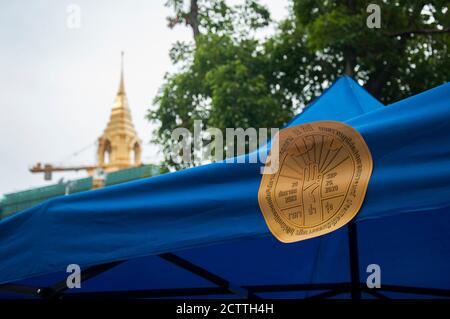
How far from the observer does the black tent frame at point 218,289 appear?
258 centimetres

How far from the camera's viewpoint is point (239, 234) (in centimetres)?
201

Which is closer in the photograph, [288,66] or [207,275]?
[207,275]

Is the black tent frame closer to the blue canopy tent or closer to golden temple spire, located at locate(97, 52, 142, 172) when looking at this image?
the blue canopy tent

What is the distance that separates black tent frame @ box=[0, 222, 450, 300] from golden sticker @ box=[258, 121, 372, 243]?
1.94 feet

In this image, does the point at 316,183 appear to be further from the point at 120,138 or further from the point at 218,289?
the point at 120,138

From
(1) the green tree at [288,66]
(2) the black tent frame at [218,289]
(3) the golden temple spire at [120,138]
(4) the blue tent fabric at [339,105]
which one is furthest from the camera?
(3) the golden temple spire at [120,138]

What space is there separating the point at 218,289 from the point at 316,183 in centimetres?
106

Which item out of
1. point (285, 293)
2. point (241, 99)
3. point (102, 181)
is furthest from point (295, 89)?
point (102, 181)

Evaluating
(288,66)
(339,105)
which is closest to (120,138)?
(288,66)

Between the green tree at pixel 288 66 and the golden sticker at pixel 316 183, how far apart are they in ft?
27.1

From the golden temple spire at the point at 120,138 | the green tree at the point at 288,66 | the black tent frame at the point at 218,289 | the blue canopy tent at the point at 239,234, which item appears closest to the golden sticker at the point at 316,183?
the blue canopy tent at the point at 239,234

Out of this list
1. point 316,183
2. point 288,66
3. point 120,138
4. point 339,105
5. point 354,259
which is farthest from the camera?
point 120,138

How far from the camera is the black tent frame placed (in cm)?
258

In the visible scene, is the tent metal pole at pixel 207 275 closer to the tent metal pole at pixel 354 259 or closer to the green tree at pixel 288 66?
the tent metal pole at pixel 354 259
